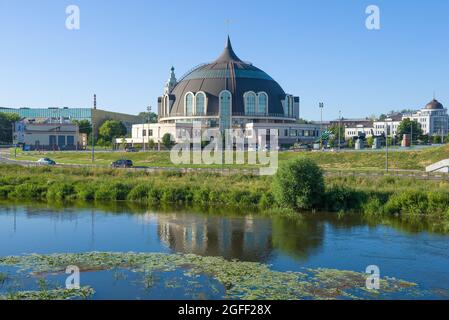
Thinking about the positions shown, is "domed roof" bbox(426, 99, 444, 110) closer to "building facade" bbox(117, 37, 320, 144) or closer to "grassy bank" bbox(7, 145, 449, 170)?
"building facade" bbox(117, 37, 320, 144)

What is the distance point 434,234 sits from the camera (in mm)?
24969

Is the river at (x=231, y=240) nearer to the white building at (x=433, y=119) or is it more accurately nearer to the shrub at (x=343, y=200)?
the shrub at (x=343, y=200)

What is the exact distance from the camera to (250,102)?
9556 cm

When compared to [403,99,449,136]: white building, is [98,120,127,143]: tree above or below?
below

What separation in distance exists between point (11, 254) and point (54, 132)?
79.8m

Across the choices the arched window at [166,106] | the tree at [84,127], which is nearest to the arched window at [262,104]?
the arched window at [166,106]

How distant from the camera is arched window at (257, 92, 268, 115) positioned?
315 ft

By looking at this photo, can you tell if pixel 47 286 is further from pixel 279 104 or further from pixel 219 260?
pixel 279 104

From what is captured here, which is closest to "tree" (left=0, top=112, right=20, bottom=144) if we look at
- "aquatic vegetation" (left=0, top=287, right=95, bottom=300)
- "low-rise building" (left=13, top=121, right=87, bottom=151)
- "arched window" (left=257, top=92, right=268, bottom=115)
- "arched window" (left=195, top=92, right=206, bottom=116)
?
"low-rise building" (left=13, top=121, right=87, bottom=151)

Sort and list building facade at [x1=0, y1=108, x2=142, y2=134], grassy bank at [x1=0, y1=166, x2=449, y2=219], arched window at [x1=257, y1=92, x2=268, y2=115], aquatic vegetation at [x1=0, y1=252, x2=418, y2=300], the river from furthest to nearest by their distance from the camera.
A: building facade at [x1=0, y1=108, x2=142, y2=134]
arched window at [x1=257, y1=92, x2=268, y2=115]
grassy bank at [x1=0, y1=166, x2=449, y2=219]
the river
aquatic vegetation at [x1=0, y1=252, x2=418, y2=300]

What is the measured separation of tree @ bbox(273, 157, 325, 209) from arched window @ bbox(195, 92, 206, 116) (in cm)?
6410

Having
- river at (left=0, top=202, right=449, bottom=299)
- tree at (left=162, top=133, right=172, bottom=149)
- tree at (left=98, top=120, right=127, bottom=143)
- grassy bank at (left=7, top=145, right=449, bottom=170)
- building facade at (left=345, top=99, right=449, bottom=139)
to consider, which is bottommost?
river at (left=0, top=202, right=449, bottom=299)

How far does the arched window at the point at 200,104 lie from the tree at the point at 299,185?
210 ft
